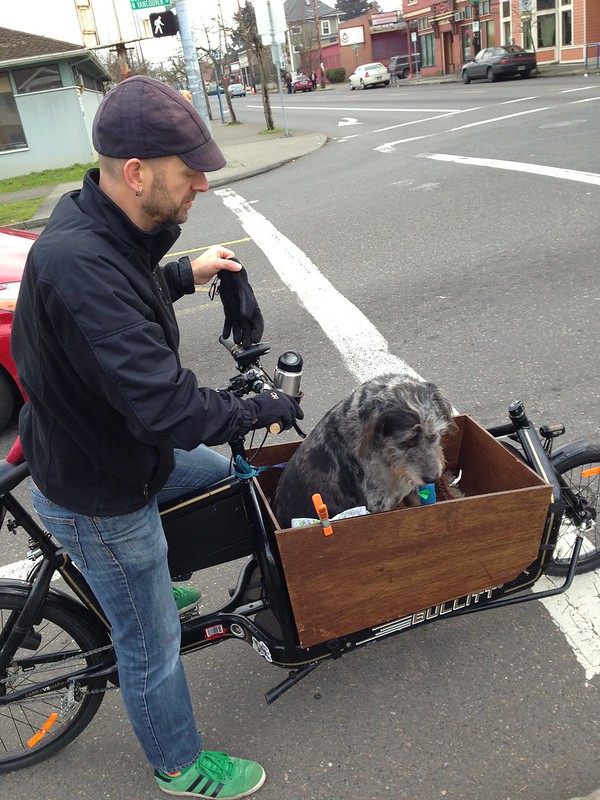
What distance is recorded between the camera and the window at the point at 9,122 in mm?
23656

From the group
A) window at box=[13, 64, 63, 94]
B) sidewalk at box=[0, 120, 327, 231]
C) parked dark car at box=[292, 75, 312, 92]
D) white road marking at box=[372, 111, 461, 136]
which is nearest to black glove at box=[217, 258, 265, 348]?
sidewalk at box=[0, 120, 327, 231]

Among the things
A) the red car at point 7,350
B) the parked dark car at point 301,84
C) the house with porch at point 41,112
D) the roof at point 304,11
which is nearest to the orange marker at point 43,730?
the red car at point 7,350

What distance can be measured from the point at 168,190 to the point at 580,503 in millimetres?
2221

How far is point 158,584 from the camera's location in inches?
88.1

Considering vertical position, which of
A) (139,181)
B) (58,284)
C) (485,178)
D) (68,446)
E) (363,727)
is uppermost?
(139,181)

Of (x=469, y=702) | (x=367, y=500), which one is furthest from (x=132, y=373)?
(x=469, y=702)

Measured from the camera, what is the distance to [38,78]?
2384cm

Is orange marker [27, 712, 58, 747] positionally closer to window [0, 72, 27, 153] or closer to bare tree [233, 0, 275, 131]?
bare tree [233, 0, 275, 131]

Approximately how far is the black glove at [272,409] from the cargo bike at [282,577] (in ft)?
0.67

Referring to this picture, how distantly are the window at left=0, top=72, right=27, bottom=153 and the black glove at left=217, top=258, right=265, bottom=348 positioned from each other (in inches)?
995

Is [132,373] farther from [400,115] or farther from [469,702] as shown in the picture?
[400,115]

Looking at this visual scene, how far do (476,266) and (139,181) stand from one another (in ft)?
20.3

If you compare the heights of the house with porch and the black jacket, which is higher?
the house with porch

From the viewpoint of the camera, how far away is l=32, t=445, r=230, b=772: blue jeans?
2.13 m
